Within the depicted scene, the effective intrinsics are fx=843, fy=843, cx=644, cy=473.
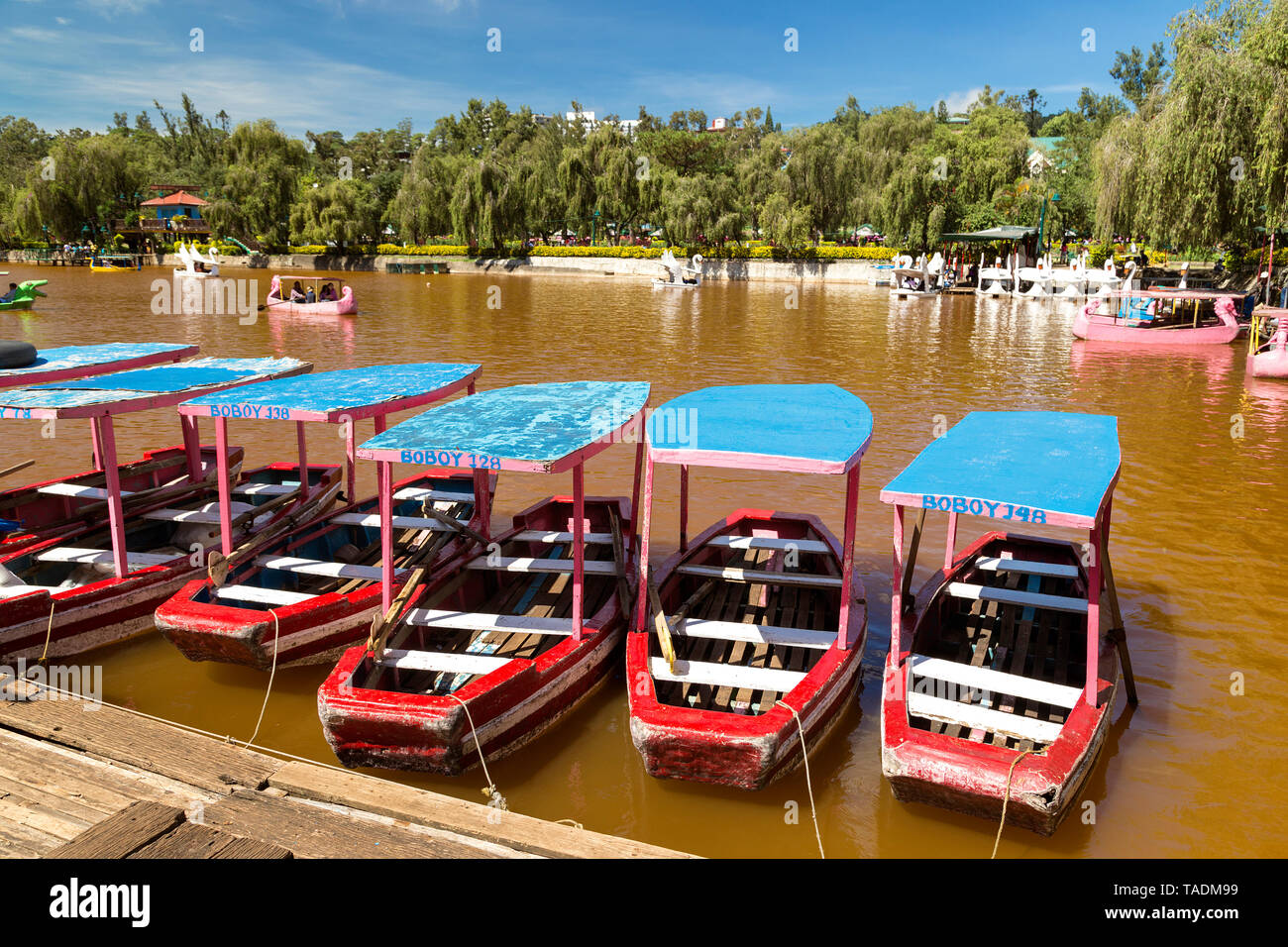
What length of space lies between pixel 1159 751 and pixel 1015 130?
55.6 metres

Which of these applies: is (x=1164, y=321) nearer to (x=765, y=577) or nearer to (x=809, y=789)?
(x=765, y=577)

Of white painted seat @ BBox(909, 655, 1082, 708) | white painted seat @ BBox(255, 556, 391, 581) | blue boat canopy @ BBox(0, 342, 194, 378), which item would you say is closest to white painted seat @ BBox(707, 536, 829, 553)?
white painted seat @ BBox(909, 655, 1082, 708)

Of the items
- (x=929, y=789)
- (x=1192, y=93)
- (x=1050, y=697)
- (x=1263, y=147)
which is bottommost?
(x=929, y=789)

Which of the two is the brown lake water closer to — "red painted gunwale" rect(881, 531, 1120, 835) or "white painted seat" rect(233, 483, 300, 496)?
"red painted gunwale" rect(881, 531, 1120, 835)

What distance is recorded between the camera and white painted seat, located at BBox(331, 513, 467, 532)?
8281 millimetres

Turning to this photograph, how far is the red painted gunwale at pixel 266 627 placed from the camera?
6.36 metres

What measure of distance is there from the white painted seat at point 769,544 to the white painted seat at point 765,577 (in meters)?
0.51

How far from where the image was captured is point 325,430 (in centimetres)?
1555

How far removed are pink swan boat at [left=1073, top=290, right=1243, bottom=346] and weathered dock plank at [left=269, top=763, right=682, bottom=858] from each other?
997 inches

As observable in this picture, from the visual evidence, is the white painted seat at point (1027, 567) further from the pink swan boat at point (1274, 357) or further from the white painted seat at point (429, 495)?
the pink swan boat at point (1274, 357)

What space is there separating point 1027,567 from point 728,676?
3363mm

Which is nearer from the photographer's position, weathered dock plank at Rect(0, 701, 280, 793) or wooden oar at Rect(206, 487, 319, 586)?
weathered dock plank at Rect(0, 701, 280, 793)

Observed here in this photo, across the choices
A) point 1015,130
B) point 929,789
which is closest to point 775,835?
point 929,789

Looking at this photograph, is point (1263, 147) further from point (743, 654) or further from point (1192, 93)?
point (743, 654)
